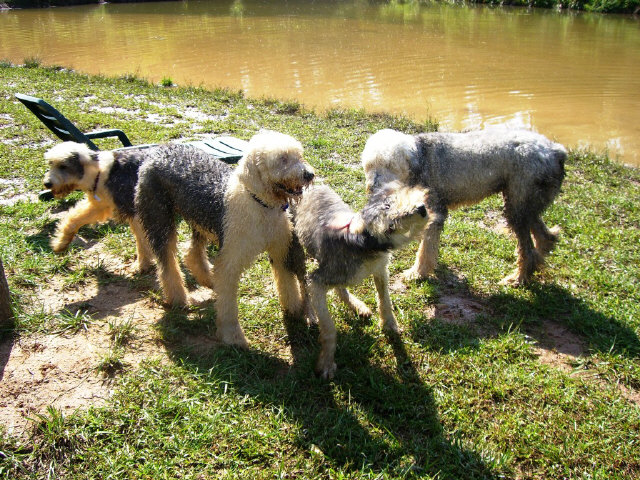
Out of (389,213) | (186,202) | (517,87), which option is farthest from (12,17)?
(389,213)

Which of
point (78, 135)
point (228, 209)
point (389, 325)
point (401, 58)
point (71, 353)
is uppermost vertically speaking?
point (401, 58)

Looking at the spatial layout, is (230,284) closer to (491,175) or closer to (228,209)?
(228,209)

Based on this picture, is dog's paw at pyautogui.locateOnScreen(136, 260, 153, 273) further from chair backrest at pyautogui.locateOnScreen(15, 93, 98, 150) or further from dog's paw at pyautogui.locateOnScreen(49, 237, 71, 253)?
chair backrest at pyautogui.locateOnScreen(15, 93, 98, 150)

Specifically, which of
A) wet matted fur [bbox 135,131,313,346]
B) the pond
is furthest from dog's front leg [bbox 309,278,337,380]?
the pond

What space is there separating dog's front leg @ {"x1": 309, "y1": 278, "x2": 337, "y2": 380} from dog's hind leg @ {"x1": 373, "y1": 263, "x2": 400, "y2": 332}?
582 mm

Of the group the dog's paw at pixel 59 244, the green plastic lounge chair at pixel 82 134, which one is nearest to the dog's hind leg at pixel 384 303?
the green plastic lounge chair at pixel 82 134

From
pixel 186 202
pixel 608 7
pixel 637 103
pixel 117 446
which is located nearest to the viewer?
pixel 117 446

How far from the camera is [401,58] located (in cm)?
1600

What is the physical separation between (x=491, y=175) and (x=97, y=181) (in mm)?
4063

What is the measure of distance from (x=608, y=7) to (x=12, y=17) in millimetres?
31789

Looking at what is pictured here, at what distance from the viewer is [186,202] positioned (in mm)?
4145

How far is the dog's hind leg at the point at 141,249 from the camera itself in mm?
4867

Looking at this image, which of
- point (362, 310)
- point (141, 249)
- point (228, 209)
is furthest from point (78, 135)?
point (362, 310)

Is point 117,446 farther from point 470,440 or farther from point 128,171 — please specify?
point 128,171
